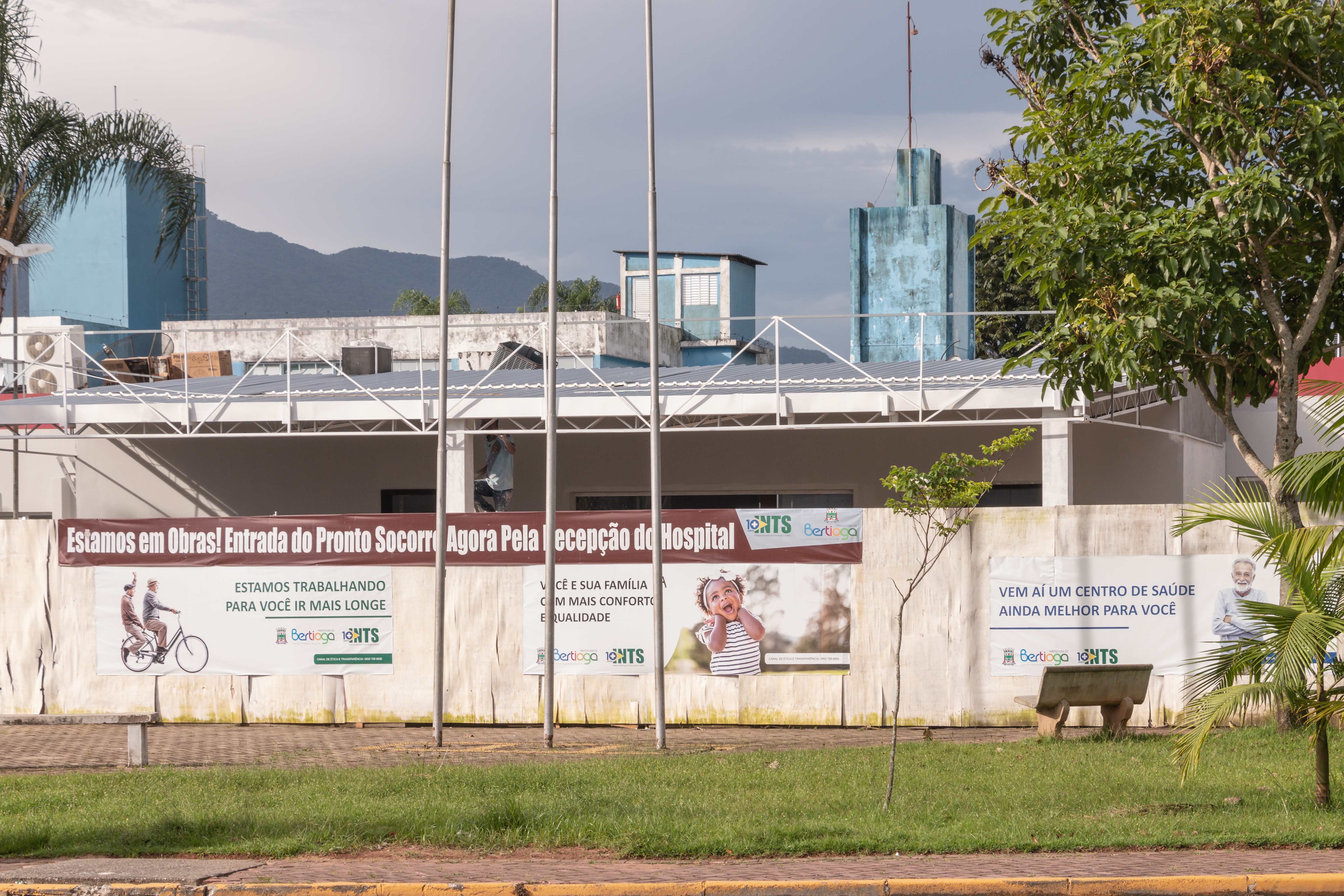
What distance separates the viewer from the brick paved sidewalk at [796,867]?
7152 millimetres

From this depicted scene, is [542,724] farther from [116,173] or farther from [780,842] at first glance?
[116,173]

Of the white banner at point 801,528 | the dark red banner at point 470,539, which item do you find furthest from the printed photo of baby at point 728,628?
the white banner at point 801,528

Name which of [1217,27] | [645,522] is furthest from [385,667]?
[1217,27]

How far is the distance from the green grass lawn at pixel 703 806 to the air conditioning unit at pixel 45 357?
1067cm

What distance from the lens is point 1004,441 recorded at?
991 centimetres

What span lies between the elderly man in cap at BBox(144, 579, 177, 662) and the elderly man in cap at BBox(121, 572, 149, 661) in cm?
10

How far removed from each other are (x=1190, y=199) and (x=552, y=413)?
6.63m

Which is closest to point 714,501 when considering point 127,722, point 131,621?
point 131,621

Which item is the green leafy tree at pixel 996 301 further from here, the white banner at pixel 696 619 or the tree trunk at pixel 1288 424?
the tree trunk at pixel 1288 424

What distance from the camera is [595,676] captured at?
46.6ft

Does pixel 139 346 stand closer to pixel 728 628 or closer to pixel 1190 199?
pixel 728 628

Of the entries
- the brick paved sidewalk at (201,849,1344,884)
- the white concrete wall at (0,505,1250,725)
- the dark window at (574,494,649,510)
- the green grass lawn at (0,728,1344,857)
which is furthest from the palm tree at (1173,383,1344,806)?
the dark window at (574,494,649,510)

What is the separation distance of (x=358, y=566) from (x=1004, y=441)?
301 inches

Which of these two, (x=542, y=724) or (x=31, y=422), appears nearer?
(x=542, y=724)
